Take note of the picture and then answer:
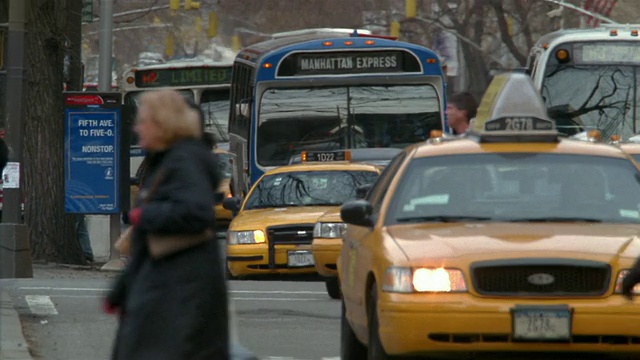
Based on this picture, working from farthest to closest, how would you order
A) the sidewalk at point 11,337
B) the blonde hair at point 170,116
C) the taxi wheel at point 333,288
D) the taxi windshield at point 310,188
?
the taxi windshield at point 310,188 < the taxi wheel at point 333,288 < the sidewalk at point 11,337 < the blonde hair at point 170,116

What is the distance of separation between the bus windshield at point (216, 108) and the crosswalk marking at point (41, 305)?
1861 cm

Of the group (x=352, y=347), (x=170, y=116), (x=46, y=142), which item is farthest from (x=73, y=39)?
(x=170, y=116)

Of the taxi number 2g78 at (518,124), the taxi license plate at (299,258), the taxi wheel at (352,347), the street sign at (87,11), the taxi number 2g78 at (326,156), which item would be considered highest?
the street sign at (87,11)

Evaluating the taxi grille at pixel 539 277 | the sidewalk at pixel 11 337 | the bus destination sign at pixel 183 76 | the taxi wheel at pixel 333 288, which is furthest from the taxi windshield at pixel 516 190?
the bus destination sign at pixel 183 76

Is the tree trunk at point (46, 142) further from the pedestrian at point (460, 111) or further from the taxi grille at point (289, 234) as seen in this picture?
the pedestrian at point (460, 111)

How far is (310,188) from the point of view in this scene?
19.3m

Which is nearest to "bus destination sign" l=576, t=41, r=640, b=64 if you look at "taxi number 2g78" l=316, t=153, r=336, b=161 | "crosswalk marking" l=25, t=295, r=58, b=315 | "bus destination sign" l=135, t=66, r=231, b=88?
"taxi number 2g78" l=316, t=153, r=336, b=161

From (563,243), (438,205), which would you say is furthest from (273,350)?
(563,243)

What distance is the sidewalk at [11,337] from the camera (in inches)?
409

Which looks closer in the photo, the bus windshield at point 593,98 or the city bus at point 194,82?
the bus windshield at point 593,98

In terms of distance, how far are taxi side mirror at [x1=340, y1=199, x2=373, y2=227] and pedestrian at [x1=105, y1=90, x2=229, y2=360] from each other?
276 centimetres

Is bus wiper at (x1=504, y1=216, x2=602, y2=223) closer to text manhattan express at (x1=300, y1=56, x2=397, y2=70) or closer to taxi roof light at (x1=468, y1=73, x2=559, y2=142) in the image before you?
taxi roof light at (x1=468, y1=73, x2=559, y2=142)

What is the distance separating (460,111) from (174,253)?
6.76 metres

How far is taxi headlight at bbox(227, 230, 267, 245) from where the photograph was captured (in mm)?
18031
